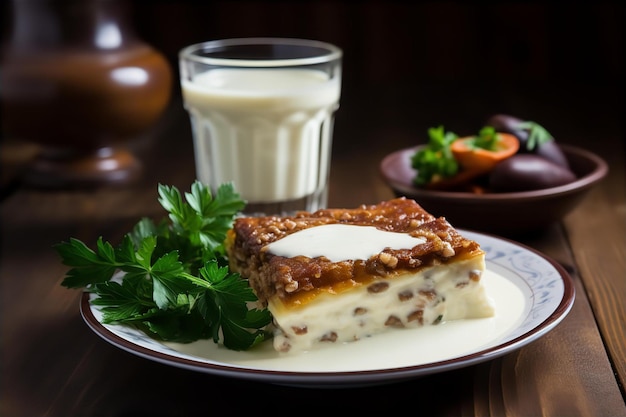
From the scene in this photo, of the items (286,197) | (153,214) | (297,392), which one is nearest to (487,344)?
(297,392)

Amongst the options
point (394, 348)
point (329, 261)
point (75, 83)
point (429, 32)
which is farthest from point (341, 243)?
point (429, 32)

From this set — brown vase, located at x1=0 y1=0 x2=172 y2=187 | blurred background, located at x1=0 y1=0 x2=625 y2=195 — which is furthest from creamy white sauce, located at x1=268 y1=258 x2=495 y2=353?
blurred background, located at x1=0 y1=0 x2=625 y2=195

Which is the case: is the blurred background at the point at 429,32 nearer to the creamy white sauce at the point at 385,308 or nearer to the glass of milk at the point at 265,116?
the glass of milk at the point at 265,116

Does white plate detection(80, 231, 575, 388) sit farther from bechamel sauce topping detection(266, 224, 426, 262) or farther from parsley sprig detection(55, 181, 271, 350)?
bechamel sauce topping detection(266, 224, 426, 262)

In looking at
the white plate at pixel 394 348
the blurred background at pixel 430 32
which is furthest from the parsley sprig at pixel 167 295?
the blurred background at pixel 430 32

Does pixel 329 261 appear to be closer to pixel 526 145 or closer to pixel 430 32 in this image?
pixel 526 145

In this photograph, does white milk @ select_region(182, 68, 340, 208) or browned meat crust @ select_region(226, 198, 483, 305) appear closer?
browned meat crust @ select_region(226, 198, 483, 305)

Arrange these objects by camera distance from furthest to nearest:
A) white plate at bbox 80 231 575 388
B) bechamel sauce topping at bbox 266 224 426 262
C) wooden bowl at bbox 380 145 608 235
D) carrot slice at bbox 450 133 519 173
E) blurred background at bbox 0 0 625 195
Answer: blurred background at bbox 0 0 625 195
carrot slice at bbox 450 133 519 173
wooden bowl at bbox 380 145 608 235
bechamel sauce topping at bbox 266 224 426 262
white plate at bbox 80 231 575 388
